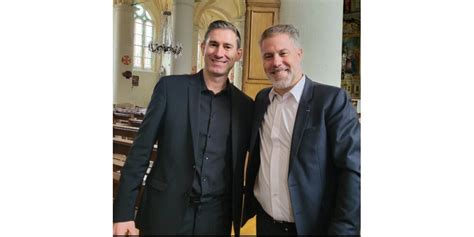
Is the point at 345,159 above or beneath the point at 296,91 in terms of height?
beneath

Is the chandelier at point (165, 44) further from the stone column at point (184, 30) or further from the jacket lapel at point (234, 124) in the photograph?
the jacket lapel at point (234, 124)

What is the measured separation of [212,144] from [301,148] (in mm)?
180

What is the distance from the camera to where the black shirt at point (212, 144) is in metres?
0.68

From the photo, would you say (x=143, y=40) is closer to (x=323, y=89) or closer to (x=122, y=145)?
(x=122, y=145)

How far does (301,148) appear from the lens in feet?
2.29

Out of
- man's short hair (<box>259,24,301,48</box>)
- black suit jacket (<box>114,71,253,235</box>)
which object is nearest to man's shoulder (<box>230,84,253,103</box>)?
black suit jacket (<box>114,71,253,235</box>)

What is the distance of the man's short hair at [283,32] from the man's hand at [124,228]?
1.39 ft

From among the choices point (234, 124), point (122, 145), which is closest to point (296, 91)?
point (234, 124)
